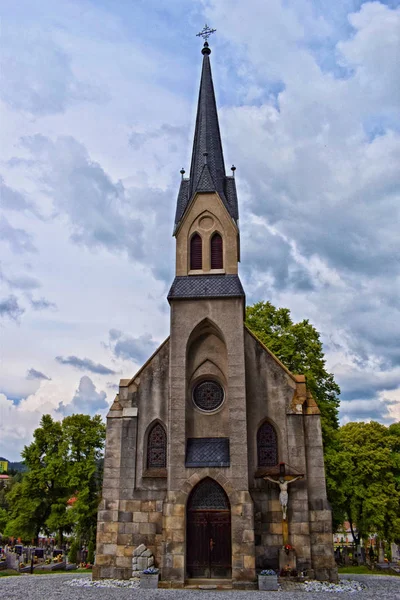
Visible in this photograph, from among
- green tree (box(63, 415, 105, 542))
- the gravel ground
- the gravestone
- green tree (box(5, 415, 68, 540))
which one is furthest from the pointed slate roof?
green tree (box(5, 415, 68, 540))

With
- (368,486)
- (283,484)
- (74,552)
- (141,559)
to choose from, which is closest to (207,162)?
(283,484)

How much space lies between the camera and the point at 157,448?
22.2m

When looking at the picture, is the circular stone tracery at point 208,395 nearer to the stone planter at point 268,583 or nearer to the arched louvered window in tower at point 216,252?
the arched louvered window in tower at point 216,252

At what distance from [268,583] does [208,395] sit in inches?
302

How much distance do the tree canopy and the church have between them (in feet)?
38.8

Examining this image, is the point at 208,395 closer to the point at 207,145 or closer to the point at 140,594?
the point at 140,594

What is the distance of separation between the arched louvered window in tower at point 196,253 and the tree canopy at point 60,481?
16569 mm

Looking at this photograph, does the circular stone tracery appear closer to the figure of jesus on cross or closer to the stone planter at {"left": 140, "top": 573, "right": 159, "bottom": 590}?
the figure of jesus on cross

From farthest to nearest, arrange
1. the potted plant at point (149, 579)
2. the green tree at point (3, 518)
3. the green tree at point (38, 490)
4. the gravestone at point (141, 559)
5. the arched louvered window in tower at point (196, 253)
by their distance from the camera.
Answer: the green tree at point (3, 518), the green tree at point (38, 490), the arched louvered window in tower at point (196, 253), the gravestone at point (141, 559), the potted plant at point (149, 579)

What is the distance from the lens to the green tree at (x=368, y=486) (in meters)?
28.8

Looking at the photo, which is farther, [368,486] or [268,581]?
[368,486]

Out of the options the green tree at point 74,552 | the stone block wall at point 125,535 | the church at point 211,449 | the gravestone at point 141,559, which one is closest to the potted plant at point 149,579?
the church at point 211,449

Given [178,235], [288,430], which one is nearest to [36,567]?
[288,430]

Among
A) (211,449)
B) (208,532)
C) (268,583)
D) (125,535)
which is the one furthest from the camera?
(211,449)
